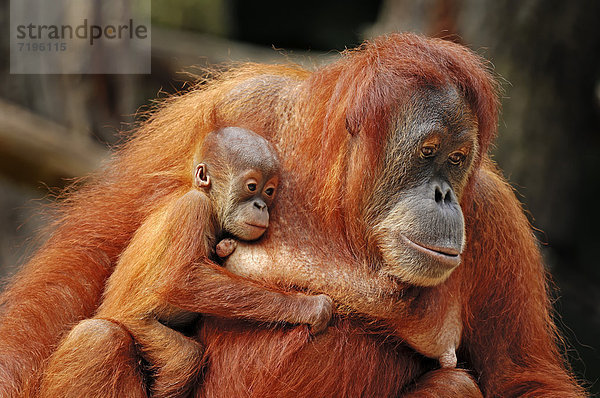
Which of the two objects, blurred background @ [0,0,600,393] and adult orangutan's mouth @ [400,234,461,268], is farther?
blurred background @ [0,0,600,393]

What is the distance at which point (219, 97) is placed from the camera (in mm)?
3314

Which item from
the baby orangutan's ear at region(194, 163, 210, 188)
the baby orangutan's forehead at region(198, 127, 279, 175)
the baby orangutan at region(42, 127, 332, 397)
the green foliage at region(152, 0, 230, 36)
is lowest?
the baby orangutan at region(42, 127, 332, 397)

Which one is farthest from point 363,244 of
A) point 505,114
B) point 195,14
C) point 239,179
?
point 195,14

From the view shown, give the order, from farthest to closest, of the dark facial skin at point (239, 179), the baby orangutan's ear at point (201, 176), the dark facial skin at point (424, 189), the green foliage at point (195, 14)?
the green foliage at point (195, 14), the baby orangutan's ear at point (201, 176), the dark facial skin at point (239, 179), the dark facial skin at point (424, 189)

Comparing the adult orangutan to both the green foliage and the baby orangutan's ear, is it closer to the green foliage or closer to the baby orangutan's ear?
the baby orangutan's ear

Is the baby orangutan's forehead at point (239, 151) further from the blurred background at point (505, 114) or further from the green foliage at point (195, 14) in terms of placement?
the green foliage at point (195, 14)

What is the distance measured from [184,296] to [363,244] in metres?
0.73

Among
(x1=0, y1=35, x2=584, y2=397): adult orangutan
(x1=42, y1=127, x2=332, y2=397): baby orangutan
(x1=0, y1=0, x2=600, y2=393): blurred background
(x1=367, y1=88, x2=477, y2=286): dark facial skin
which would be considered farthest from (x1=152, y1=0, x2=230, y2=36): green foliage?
(x1=367, y1=88, x2=477, y2=286): dark facial skin

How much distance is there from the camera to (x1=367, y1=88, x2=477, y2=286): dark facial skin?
276 cm

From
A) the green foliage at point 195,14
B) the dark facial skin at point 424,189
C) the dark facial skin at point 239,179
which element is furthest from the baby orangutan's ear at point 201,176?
the green foliage at point 195,14

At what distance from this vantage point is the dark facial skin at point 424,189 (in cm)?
276

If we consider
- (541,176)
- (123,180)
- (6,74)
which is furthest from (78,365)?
(541,176)

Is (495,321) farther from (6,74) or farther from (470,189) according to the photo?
(6,74)

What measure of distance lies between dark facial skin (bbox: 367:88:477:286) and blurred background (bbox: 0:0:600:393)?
7.09ft
